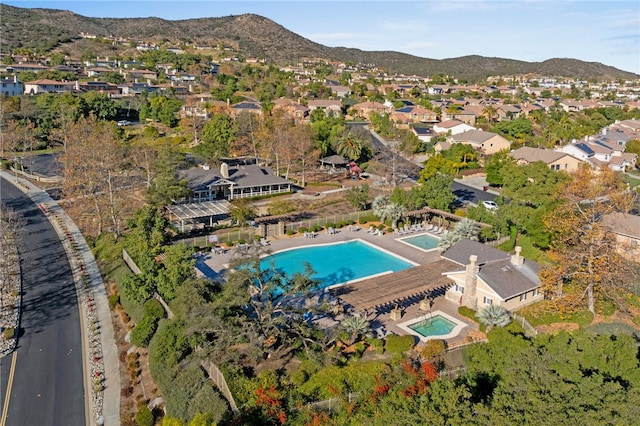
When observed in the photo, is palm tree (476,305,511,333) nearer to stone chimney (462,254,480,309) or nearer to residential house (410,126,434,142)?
stone chimney (462,254,480,309)

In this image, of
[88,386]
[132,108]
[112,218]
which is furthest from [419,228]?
[132,108]

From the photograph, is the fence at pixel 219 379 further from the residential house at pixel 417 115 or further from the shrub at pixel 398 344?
the residential house at pixel 417 115

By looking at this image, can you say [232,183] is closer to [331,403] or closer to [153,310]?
[153,310]

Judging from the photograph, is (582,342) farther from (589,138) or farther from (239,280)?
(589,138)

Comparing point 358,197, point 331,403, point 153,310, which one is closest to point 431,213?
point 358,197

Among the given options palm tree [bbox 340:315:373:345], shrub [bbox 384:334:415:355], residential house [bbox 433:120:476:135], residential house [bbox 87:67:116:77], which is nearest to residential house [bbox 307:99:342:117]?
residential house [bbox 433:120:476:135]
